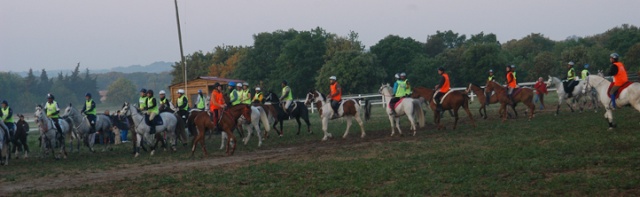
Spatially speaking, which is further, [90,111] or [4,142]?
[90,111]

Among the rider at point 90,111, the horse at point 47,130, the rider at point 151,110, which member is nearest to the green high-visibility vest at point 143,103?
the rider at point 151,110

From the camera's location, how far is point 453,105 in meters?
23.6

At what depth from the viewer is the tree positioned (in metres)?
165

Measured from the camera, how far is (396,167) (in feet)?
46.7

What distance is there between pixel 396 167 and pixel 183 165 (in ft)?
22.3

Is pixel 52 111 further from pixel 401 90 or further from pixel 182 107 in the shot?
pixel 401 90

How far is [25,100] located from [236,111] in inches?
5095

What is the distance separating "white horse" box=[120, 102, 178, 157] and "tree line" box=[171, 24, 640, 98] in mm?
48797

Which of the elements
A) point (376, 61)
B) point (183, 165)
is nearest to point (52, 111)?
point (183, 165)

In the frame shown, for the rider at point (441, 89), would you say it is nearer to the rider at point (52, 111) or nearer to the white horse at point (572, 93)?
the white horse at point (572, 93)

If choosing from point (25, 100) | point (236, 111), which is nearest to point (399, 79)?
point (236, 111)

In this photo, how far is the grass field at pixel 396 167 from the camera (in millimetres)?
11328

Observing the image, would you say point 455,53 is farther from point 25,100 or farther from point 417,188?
point 25,100

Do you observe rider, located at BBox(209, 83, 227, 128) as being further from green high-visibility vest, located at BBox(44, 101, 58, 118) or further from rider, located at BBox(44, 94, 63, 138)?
green high-visibility vest, located at BBox(44, 101, 58, 118)
